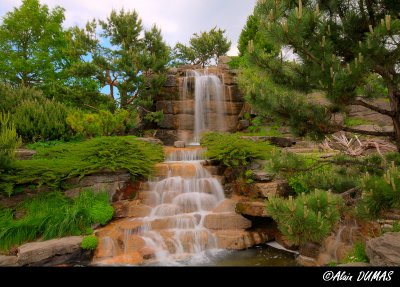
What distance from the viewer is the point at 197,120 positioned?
1858 cm

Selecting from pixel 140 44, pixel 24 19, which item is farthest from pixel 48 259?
pixel 24 19

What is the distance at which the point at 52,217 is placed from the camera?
7574mm

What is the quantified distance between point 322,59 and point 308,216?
2.03 m

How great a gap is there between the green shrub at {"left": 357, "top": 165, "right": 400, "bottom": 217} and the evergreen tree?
115cm

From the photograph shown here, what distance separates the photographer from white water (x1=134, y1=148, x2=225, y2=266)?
733 cm

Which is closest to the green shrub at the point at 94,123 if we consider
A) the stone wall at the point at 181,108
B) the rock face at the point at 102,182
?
the rock face at the point at 102,182

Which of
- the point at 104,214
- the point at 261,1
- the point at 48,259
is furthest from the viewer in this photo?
the point at 104,214

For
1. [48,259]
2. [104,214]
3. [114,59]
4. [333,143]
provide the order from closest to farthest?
[48,259] < [104,214] < [333,143] < [114,59]

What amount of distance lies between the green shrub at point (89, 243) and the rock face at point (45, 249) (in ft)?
0.40

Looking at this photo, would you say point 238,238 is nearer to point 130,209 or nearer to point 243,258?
point 243,258

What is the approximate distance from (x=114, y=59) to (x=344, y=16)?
14.2 m

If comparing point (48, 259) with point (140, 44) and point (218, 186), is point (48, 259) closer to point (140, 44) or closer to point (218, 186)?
point (218, 186)

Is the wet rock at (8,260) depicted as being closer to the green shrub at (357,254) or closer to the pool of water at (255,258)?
the pool of water at (255,258)
